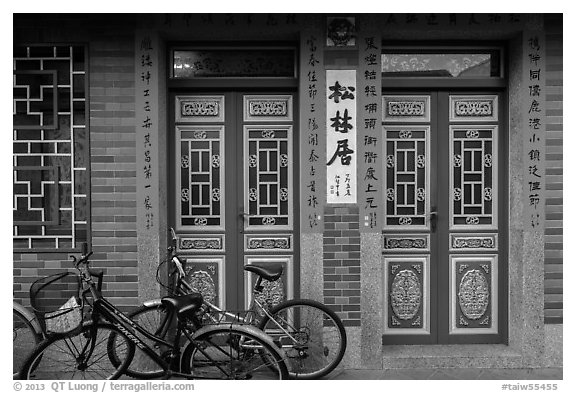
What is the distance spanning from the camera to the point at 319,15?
4.79 meters

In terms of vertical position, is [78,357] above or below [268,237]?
below

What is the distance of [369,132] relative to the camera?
15.9 ft

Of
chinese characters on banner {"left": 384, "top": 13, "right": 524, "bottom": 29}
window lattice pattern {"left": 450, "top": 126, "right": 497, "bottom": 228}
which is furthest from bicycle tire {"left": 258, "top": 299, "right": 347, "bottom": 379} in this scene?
chinese characters on banner {"left": 384, "top": 13, "right": 524, "bottom": 29}

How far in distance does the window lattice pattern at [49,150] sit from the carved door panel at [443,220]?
2.99 metres

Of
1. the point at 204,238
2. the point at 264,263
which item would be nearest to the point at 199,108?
the point at 204,238

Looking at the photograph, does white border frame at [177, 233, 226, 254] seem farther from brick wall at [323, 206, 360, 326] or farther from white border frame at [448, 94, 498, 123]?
white border frame at [448, 94, 498, 123]

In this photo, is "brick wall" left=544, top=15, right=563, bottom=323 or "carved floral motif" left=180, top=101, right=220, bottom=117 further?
"carved floral motif" left=180, top=101, right=220, bottom=117

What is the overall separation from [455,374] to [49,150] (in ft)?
14.4

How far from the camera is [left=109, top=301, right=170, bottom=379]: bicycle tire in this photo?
14.5 ft

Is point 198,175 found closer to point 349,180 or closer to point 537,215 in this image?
point 349,180

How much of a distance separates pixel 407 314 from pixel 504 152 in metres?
1.91

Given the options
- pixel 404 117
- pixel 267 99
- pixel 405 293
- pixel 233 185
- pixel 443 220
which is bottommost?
pixel 405 293

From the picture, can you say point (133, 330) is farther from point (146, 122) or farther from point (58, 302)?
point (146, 122)

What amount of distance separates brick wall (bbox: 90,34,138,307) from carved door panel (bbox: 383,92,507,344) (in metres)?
→ 2.49
